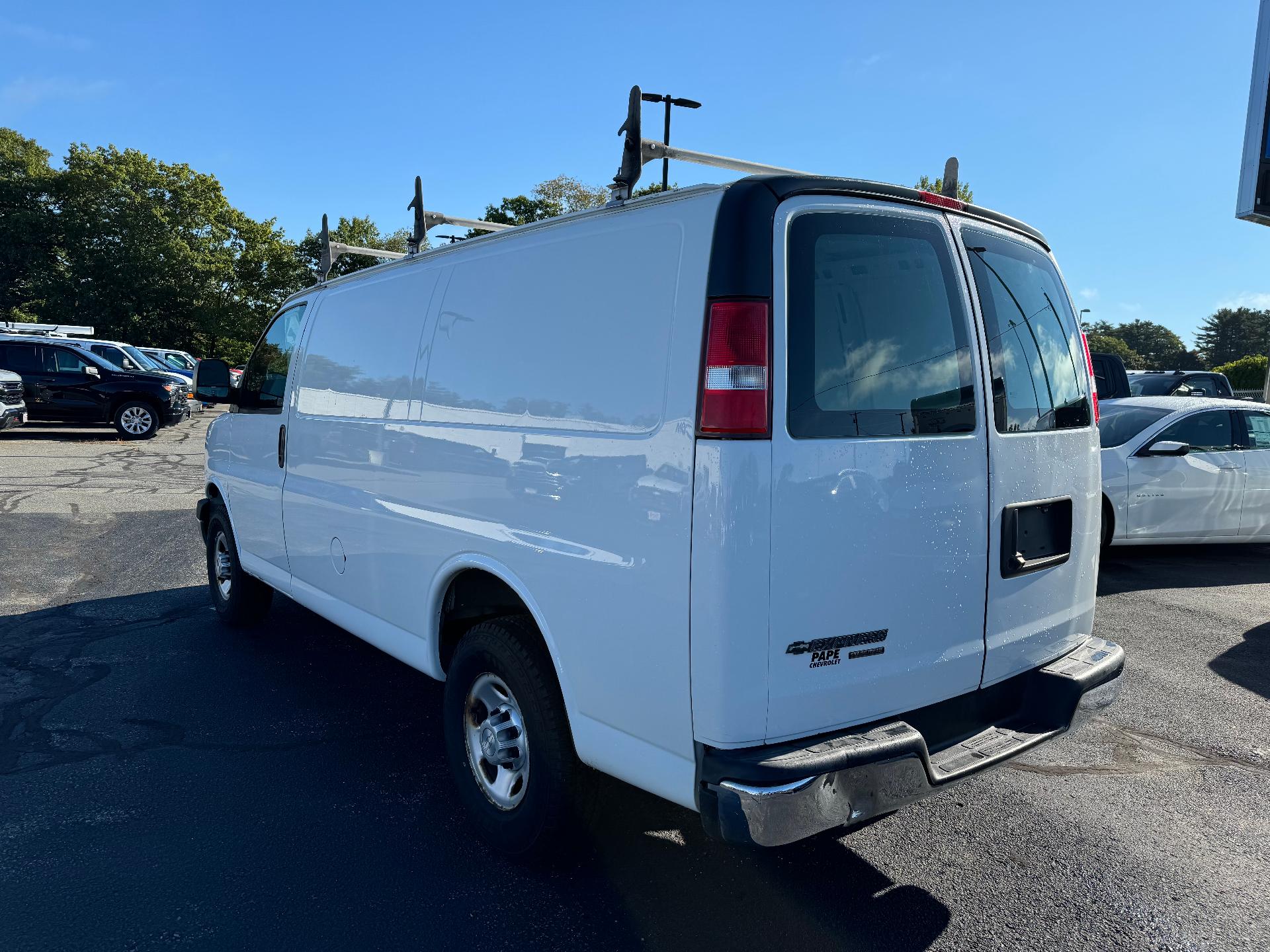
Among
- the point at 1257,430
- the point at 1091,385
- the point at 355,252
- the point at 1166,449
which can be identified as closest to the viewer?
the point at 1091,385

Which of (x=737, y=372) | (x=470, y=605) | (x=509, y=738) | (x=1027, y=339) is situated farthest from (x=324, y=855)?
(x=1027, y=339)

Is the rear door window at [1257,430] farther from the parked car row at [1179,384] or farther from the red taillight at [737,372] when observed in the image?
the red taillight at [737,372]

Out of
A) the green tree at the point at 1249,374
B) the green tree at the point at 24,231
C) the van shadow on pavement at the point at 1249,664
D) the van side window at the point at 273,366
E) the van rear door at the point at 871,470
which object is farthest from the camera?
the green tree at the point at 24,231

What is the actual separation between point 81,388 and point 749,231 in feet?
64.9

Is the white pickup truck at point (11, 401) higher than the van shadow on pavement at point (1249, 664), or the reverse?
the white pickup truck at point (11, 401)

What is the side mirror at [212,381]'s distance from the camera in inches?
219

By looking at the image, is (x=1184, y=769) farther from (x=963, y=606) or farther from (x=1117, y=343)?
(x=1117, y=343)

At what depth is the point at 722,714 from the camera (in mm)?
2396

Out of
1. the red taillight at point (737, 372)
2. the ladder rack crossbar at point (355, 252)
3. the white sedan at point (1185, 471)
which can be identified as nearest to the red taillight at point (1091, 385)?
the red taillight at point (737, 372)

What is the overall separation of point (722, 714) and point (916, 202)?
1.68m

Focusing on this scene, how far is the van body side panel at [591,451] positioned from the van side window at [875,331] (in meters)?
0.29

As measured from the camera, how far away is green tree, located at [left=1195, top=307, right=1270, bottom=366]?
10638 centimetres

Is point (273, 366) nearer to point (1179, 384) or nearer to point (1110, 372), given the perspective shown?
point (1110, 372)

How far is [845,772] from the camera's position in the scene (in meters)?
2.45
